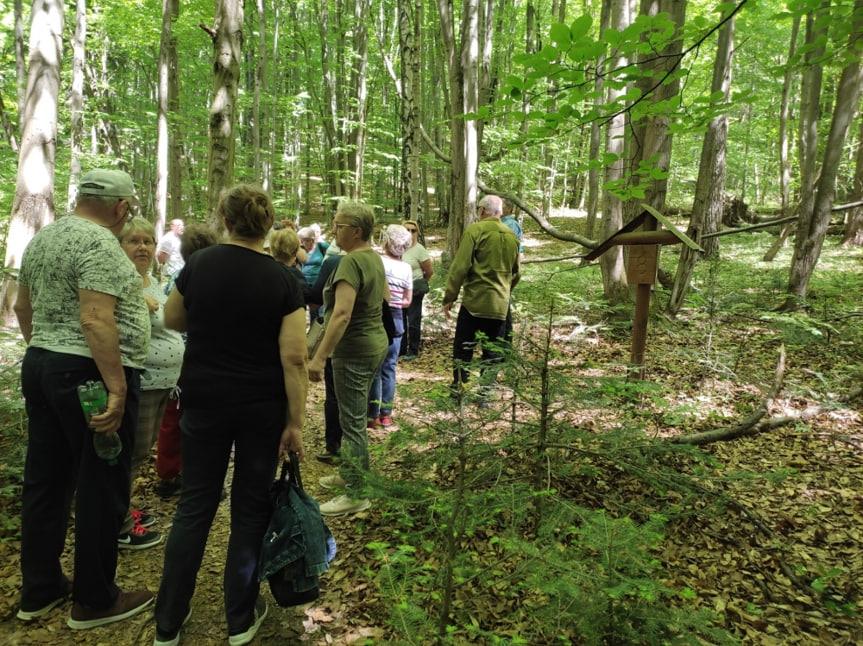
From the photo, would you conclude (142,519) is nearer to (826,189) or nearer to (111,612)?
(111,612)

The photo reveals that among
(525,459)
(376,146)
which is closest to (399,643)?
(525,459)

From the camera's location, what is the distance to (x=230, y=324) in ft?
6.86

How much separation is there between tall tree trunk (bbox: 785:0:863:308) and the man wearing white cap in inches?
311

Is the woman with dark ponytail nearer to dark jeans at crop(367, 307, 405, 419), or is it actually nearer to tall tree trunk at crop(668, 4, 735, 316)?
dark jeans at crop(367, 307, 405, 419)

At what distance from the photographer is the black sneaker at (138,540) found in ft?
9.86

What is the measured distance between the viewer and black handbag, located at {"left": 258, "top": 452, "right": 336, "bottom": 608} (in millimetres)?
2184

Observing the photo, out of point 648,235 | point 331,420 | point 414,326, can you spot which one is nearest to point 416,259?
point 414,326

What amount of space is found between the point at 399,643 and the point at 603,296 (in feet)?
23.7

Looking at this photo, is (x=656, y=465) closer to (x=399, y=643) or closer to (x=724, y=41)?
(x=399, y=643)

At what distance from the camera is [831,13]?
11.1 ft

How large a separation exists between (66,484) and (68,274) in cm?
103

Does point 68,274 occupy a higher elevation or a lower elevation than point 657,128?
lower

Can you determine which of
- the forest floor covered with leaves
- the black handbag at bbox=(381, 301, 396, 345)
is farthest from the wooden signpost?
the black handbag at bbox=(381, 301, 396, 345)

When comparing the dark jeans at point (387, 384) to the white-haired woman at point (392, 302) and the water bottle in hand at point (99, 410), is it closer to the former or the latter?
the white-haired woman at point (392, 302)
